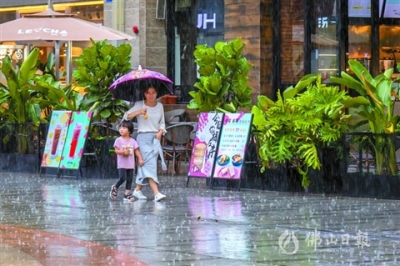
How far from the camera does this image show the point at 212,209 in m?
14.8

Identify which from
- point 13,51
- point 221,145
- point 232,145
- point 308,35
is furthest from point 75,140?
point 13,51

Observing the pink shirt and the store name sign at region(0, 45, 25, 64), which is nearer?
the pink shirt

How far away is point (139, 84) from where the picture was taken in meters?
16.7

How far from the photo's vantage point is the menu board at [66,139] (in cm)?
1997

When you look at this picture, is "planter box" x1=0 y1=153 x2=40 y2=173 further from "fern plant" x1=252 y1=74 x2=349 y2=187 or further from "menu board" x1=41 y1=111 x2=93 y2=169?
"fern plant" x1=252 y1=74 x2=349 y2=187

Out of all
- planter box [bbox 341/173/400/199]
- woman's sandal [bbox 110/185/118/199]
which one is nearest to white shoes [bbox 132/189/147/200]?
woman's sandal [bbox 110/185/118/199]

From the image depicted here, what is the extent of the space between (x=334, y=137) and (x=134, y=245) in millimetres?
5965

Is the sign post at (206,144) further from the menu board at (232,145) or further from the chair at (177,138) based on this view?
the chair at (177,138)

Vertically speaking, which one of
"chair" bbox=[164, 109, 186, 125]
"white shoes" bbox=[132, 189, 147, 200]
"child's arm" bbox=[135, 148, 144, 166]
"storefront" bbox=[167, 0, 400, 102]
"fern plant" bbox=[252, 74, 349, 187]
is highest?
"storefront" bbox=[167, 0, 400, 102]

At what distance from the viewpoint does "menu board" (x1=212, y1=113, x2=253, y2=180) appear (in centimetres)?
1755

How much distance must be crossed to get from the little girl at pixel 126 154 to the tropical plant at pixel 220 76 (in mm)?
2685

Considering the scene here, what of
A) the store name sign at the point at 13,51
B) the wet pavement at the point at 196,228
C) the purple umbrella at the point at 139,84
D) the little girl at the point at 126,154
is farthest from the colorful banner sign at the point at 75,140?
the store name sign at the point at 13,51

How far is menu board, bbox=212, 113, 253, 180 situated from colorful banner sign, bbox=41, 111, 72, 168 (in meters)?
3.62

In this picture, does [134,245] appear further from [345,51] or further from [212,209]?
[345,51]
